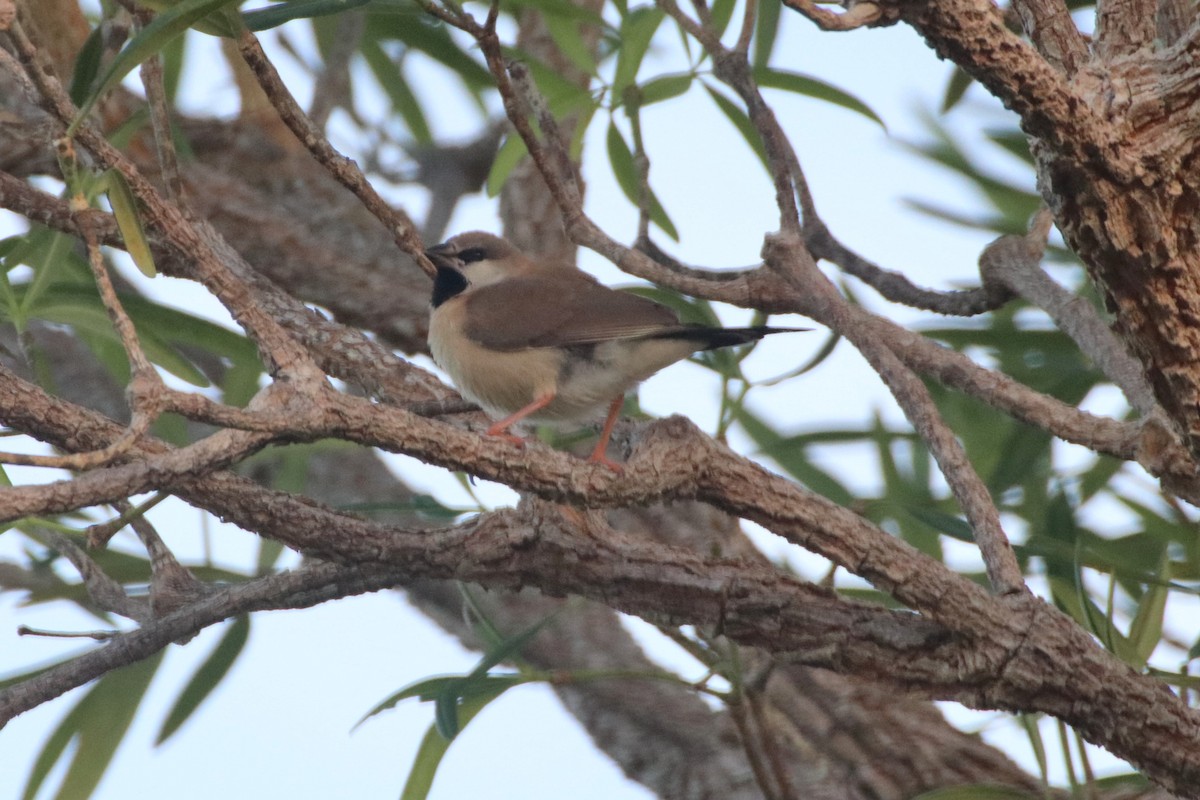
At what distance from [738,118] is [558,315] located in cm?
98

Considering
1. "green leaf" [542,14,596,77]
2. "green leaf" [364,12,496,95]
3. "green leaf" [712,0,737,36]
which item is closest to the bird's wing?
"green leaf" [542,14,596,77]

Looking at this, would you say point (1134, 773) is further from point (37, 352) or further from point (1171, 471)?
point (37, 352)

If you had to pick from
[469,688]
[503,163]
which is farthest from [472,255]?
[469,688]

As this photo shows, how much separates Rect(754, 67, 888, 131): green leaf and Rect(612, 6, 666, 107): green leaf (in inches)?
15.4

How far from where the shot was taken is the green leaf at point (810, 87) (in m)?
4.06

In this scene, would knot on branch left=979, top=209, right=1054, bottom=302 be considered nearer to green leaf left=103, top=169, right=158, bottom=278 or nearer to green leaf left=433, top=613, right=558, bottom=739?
green leaf left=433, top=613, right=558, bottom=739

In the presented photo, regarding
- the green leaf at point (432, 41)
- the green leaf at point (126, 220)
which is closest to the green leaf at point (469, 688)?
the green leaf at point (126, 220)

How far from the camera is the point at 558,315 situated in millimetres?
3771

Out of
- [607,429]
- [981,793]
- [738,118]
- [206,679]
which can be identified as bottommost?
[981,793]

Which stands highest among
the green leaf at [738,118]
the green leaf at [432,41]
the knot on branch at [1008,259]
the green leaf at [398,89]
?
the green leaf at [398,89]

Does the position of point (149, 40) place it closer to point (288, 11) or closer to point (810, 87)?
point (288, 11)

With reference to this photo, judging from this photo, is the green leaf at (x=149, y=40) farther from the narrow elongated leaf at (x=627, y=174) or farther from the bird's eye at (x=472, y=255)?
the bird's eye at (x=472, y=255)

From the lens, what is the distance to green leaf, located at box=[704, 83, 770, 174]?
4188mm

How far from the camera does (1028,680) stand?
2387mm
